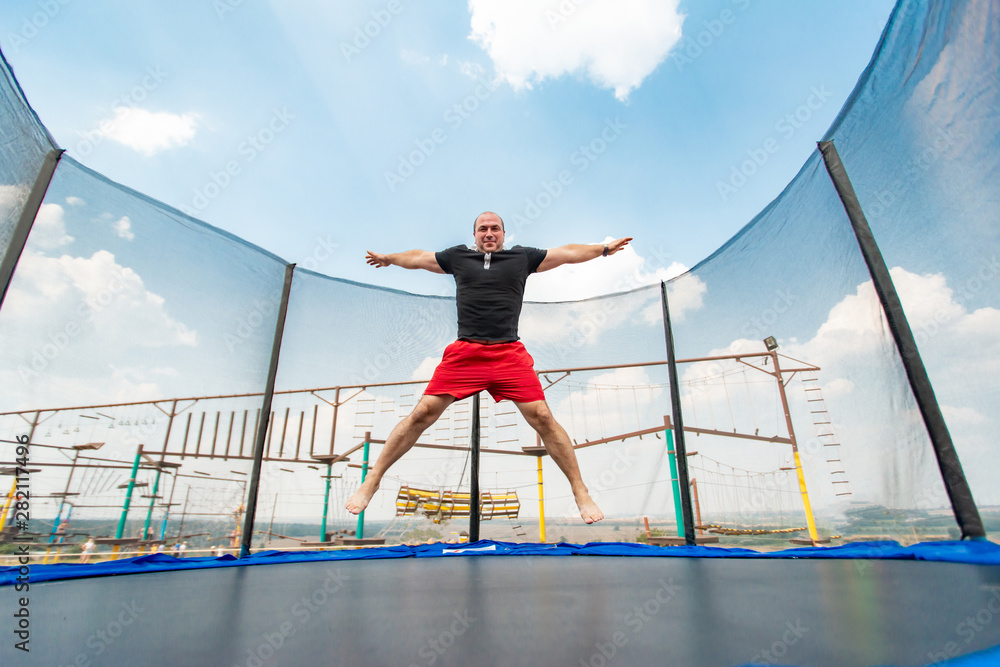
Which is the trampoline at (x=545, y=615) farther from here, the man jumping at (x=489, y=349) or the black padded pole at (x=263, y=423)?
the black padded pole at (x=263, y=423)

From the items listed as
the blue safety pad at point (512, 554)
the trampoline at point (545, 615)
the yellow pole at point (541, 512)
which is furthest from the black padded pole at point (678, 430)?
the trampoline at point (545, 615)

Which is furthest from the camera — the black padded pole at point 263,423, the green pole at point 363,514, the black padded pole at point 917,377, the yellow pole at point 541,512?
the yellow pole at point 541,512

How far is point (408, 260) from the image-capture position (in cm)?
200

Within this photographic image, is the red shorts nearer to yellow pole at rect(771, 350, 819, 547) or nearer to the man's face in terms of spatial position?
the man's face

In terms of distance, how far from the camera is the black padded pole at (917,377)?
1.26 metres

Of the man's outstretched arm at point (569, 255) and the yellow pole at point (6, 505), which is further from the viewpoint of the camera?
the man's outstretched arm at point (569, 255)

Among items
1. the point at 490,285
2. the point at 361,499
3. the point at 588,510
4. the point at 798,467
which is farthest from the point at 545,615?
the point at 798,467

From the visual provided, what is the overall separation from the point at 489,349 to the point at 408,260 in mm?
540

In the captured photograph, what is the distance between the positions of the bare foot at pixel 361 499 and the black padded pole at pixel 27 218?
110cm

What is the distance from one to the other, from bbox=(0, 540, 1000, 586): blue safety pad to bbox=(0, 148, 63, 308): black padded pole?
2.61ft

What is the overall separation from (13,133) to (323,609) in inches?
59.0

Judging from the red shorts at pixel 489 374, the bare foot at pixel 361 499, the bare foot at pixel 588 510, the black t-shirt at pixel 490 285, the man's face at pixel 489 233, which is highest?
the man's face at pixel 489 233

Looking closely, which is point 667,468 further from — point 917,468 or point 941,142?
point 941,142

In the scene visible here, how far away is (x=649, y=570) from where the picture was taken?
1.46 meters
